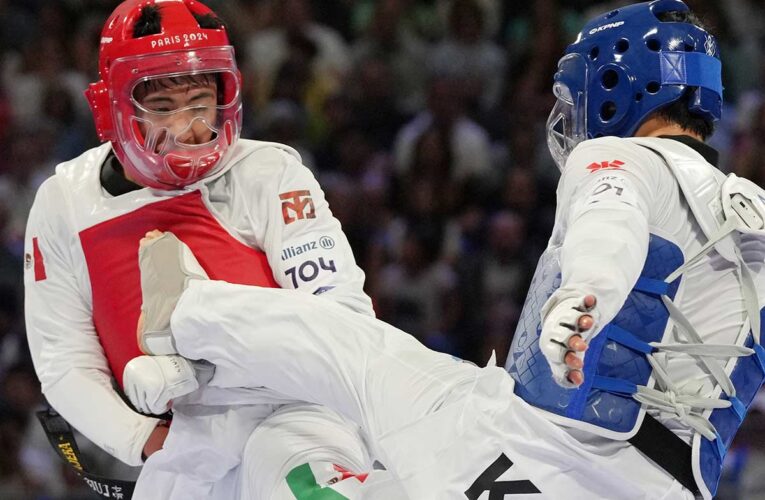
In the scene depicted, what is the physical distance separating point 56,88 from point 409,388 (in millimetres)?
5563

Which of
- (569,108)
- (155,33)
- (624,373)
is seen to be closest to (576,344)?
(624,373)

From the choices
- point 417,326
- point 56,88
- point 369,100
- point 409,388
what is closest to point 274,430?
point 409,388

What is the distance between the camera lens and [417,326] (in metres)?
7.16

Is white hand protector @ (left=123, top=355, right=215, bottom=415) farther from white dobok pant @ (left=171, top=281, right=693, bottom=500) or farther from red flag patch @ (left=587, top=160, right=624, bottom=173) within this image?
red flag patch @ (left=587, top=160, right=624, bottom=173)

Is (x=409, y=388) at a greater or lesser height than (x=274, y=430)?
greater

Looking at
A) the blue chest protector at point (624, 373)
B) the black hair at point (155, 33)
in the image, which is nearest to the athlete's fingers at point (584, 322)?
the blue chest protector at point (624, 373)

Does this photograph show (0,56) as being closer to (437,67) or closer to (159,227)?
(437,67)

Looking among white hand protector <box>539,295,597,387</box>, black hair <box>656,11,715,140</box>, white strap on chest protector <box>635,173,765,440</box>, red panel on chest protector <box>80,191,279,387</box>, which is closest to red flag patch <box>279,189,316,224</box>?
red panel on chest protector <box>80,191,279,387</box>

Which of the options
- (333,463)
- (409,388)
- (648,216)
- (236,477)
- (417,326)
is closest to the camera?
(648,216)

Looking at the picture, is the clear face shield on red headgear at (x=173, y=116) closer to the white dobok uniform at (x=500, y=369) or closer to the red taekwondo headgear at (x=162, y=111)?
the red taekwondo headgear at (x=162, y=111)

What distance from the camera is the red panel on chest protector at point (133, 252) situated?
4.05 meters

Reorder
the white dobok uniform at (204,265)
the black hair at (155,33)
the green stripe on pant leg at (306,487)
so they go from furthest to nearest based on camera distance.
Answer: the black hair at (155,33) < the white dobok uniform at (204,265) < the green stripe on pant leg at (306,487)

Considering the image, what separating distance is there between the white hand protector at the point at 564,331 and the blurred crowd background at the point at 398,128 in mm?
4086

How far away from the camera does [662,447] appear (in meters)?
3.17
